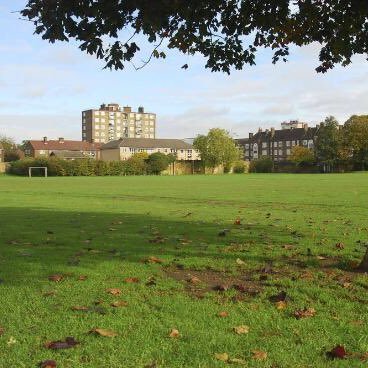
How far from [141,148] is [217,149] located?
45.4 meters

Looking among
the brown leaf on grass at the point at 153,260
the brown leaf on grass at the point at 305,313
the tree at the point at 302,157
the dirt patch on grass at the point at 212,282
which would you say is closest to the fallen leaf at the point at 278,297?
the dirt patch on grass at the point at 212,282

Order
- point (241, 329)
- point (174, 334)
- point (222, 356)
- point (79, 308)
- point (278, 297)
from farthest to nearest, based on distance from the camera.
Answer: point (278, 297), point (79, 308), point (241, 329), point (174, 334), point (222, 356)

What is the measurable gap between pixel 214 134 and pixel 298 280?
4543 inches

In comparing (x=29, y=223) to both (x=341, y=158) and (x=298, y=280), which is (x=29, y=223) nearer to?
(x=298, y=280)

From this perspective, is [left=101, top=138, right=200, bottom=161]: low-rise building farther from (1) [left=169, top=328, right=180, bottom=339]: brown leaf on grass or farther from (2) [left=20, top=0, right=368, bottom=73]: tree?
(1) [left=169, top=328, right=180, bottom=339]: brown leaf on grass

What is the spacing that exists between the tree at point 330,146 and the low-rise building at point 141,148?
46.5 meters

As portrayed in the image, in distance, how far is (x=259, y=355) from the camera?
3.90 meters

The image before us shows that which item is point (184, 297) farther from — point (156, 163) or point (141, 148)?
point (141, 148)

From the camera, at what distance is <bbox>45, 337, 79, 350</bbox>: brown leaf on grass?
13.4ft

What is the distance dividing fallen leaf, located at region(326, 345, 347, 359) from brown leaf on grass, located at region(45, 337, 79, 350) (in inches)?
79.9

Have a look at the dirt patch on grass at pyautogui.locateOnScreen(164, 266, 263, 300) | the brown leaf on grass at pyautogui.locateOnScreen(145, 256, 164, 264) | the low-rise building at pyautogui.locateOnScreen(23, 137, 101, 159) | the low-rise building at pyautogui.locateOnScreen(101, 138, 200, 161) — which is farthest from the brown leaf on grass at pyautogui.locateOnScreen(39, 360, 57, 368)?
the low-rise building at pyautogui.locateOnScreen(23, 137, 101, 159)

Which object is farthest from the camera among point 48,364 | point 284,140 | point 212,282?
point 284,140

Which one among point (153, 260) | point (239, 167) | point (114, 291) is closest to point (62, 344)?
point (114, 291)

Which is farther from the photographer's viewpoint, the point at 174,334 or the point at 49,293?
the point at 49,293
